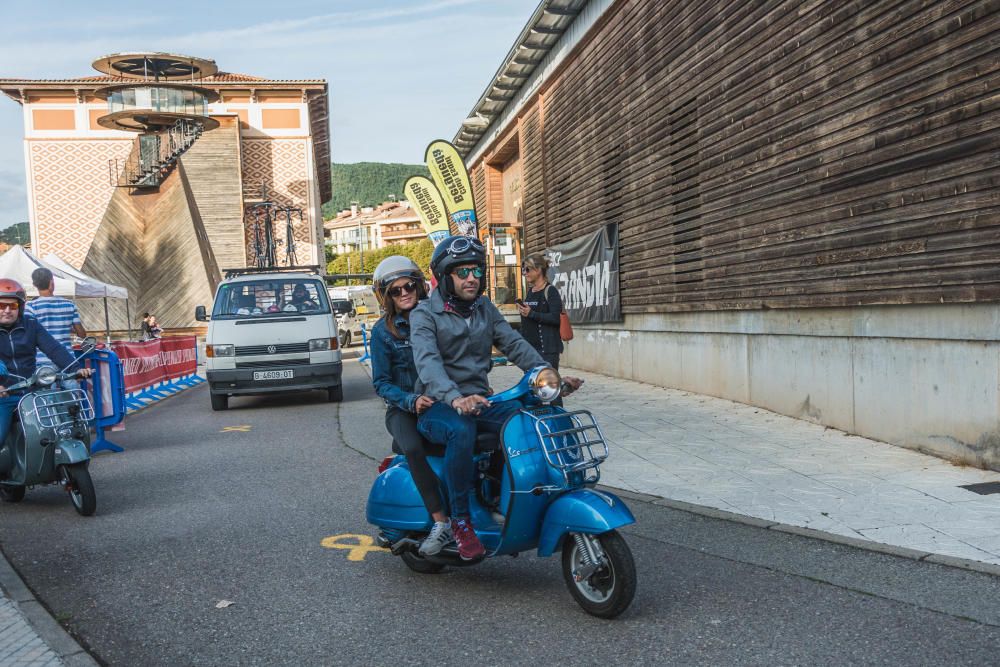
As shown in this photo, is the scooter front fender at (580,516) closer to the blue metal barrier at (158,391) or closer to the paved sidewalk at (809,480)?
the paved sidewalk at (809,480)

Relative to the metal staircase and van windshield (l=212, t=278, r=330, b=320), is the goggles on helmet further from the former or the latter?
the metal staircase

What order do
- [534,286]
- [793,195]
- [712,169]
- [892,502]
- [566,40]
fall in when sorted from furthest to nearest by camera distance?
1. [566,40]
2. [712,169]
3. [793,195]
4. [534,286]
5. [892,502]

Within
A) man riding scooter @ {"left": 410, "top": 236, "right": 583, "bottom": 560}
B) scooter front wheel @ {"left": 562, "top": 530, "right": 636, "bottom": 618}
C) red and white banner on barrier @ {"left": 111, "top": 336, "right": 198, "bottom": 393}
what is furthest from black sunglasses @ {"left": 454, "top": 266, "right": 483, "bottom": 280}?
red and white banner on barrier @ {"left": 111, "top": 336, "right": 198, "bottom": 393}

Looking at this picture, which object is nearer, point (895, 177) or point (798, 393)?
point (895, 177)

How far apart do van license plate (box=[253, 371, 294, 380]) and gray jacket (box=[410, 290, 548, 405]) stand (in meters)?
9.27

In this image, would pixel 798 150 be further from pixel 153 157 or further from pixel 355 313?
pixel 153 157

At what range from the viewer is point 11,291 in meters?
7.04

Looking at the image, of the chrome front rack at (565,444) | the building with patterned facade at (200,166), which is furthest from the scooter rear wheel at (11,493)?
the building with patterned facade at (200,166)

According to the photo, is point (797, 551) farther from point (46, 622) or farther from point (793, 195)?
point (793, 195)

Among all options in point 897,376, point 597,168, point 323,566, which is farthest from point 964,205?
point 597,168

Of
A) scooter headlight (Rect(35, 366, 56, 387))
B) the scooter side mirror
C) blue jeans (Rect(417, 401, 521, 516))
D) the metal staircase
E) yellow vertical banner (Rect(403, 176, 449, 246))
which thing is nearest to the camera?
blue jeans (Rect(417, 401, 521, 516))

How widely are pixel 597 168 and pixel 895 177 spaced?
9171 millimetres

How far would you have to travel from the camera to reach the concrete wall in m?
7.14

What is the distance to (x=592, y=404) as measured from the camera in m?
12.4
